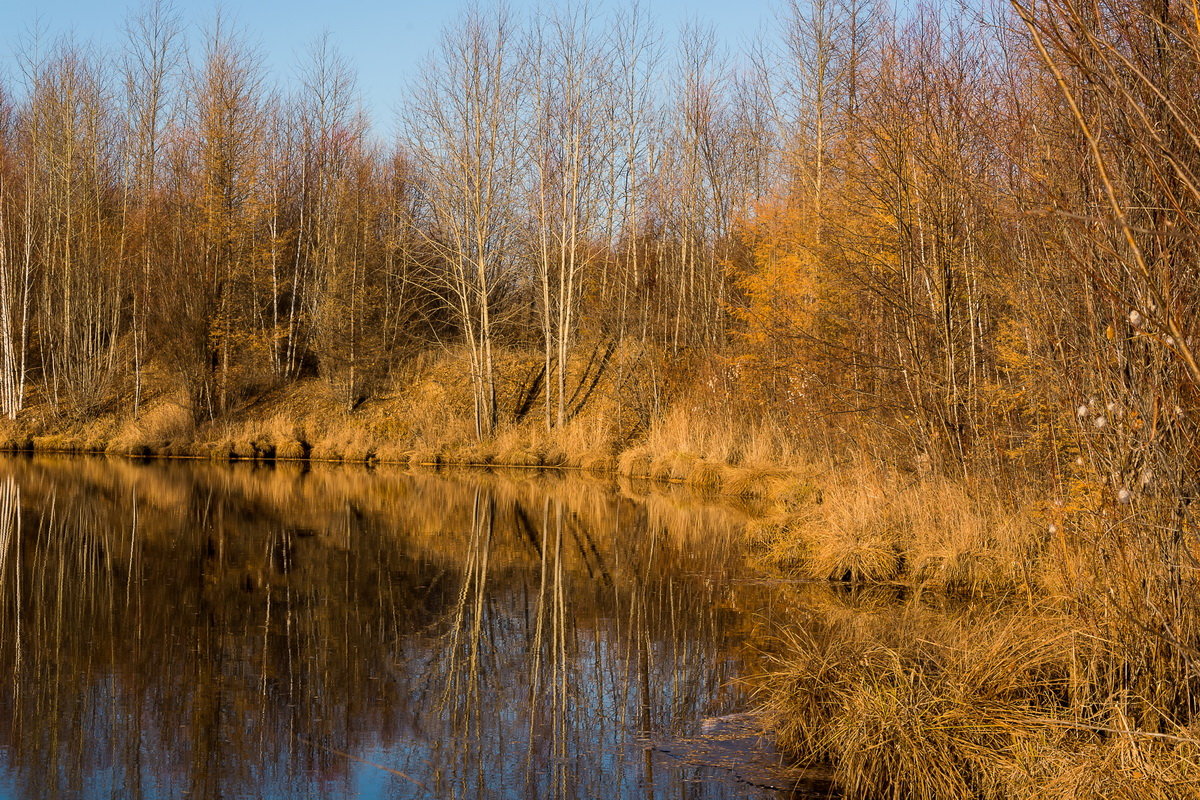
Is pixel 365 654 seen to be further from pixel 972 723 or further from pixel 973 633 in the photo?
pixel 972 723

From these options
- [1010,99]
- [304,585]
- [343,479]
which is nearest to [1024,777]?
[1010,99]

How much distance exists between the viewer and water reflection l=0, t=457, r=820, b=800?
537 cm

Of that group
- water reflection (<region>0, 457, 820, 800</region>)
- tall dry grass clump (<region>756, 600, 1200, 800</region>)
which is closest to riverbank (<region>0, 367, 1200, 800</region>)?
tall dry grass clump (<region>756, 600, 1200, 800</region>)

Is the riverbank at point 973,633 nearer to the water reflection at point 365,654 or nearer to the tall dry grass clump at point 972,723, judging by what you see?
the tall dry grass clump at point 972,723

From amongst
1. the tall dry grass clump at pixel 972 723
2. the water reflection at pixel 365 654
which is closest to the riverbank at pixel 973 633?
the tall dry grass clump at pixel 972 723

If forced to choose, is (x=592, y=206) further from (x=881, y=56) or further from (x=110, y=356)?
(x=881, y=56)

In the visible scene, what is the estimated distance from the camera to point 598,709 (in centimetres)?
638

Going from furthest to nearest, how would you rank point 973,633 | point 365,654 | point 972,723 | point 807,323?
point 807,323 → point 365,654 → point 973,633 → point 972,723

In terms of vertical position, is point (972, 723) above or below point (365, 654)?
above

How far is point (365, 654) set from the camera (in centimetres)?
768

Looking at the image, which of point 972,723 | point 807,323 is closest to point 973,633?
point 972,723

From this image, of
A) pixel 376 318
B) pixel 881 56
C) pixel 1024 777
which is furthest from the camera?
pixel 376 318

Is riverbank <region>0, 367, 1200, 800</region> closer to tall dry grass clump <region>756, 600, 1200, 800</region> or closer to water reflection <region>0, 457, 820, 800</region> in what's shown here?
tall dry grass clump <region>756, 600, 1200, 800</region>

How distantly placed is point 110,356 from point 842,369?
73.7ft
